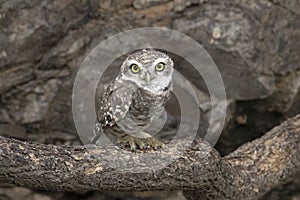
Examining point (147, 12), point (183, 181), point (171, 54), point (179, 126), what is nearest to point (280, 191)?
point (179, 126)

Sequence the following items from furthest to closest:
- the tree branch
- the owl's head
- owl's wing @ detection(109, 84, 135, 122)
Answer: owl's wing @ detection(109, 84, 135, 122), the owl's head, the tree branch

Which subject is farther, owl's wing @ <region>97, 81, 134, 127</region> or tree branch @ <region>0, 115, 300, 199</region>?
owl's wing @ <region>97, 81, 134, 127</region>

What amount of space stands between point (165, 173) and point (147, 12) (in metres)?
1.80

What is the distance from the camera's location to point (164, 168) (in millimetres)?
2949

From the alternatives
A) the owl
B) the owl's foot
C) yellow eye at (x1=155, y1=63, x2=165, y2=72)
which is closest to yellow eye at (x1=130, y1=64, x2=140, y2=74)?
the owl

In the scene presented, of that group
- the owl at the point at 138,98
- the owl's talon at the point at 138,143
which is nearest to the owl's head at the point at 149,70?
the owl at the point at 138,98

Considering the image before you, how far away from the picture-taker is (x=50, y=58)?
4.48 m

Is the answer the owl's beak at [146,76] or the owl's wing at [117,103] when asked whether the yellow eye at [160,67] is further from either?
the owl's wing at [117,103]

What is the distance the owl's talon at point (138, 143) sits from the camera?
320 cm

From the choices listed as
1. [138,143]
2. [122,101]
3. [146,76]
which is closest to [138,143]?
[138,143]

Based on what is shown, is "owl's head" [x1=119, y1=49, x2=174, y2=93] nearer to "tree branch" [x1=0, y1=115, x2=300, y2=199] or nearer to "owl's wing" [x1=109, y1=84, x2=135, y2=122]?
"owl's wing" [x1=109, y1=84, x2=135, y2=122]

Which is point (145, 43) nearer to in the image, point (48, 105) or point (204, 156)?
point (48, 105)

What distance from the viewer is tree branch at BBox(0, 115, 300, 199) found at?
2.74 meters

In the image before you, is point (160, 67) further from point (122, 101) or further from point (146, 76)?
point (122, 101)
